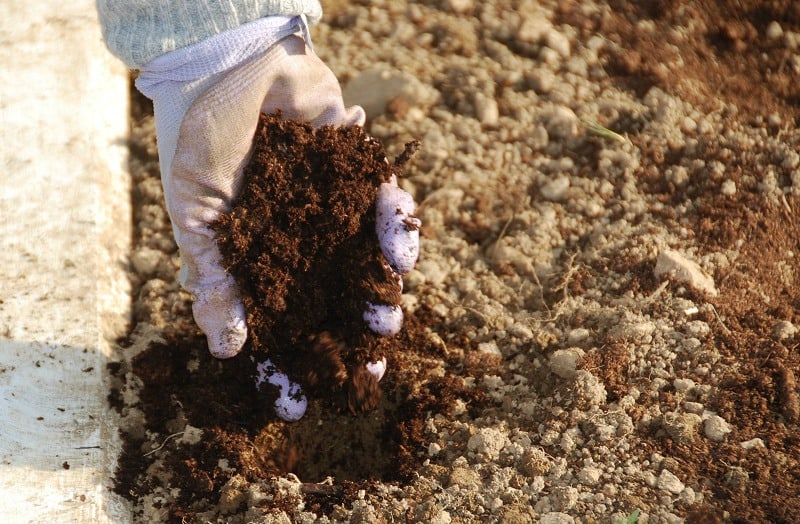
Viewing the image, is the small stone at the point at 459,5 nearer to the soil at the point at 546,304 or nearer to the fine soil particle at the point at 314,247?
the soil at the point at 546,304

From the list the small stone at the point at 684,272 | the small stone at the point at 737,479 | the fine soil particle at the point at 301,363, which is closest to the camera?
the small stone at the point at 737,479

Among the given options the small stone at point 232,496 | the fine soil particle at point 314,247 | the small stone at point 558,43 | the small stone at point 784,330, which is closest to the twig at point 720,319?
the small stone at point 784,330

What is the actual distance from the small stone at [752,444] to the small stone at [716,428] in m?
0.05

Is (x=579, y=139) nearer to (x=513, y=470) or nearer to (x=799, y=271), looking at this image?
(x=799, y=271)

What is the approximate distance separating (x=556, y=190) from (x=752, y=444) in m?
1.01

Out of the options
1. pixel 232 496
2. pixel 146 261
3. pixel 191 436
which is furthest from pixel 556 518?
pixel 146 261

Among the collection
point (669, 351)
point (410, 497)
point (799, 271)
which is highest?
point (799, 271)

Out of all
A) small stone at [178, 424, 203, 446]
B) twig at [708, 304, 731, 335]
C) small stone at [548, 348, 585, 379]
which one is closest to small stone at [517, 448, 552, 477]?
small stone at [548, 348, 585, 379]

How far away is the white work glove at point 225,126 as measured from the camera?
1817 millimetres

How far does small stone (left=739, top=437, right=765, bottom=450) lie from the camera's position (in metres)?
1.90

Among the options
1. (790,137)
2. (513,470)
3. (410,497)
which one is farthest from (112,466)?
(790,137)

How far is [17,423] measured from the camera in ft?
6.66

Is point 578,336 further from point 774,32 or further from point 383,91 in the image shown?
point 774,32

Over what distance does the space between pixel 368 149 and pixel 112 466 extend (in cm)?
113
